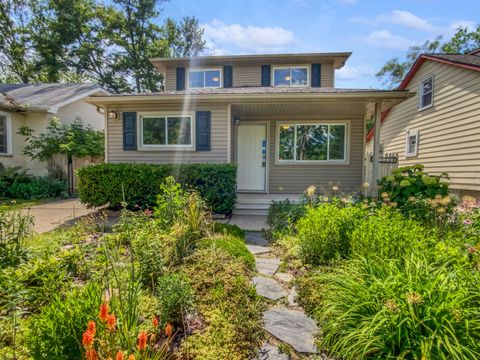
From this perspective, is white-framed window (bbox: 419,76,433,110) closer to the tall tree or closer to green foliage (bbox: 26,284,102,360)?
green foliage (bbox: 26,284,102,360)

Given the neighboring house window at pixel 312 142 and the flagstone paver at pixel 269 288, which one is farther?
the neighboring house window at pixel 312 142

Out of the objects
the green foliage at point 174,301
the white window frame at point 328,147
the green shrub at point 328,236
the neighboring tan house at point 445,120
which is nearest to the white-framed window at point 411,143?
the neighboring tan house at point 445,120

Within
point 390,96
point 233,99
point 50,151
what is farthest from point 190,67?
point 390,96

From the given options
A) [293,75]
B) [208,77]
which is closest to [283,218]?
[293,75]

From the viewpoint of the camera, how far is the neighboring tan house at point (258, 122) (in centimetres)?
660

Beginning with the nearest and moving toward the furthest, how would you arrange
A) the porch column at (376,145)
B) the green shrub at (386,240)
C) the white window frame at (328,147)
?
1. the green shrub at (386,240)
2. the porch column at (376,145)
3. the white window frame at (328,147)

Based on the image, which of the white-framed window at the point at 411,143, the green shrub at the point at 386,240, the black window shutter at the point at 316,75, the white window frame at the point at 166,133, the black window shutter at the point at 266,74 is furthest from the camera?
the black window shutter at the point at 266,74

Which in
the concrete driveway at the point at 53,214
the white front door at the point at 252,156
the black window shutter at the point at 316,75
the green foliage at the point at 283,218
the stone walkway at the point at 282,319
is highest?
the black window shutter at the point at 316,75

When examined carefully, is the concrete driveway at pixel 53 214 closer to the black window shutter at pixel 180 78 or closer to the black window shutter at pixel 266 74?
the black window shutter at pixel 180 78

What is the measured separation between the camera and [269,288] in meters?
2.60

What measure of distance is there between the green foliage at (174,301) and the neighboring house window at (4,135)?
39.5ft

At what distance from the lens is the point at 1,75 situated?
20750 mm

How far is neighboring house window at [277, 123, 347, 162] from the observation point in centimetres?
804

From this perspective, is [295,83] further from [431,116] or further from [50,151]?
[50,151]
